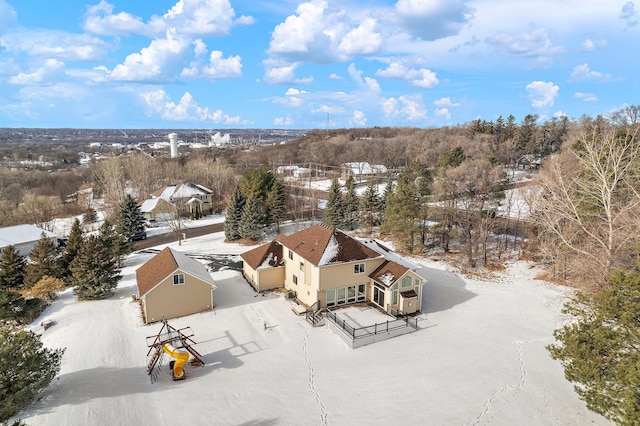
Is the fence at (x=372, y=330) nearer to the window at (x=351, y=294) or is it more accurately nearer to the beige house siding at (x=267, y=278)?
the window at (x=351, y=294)

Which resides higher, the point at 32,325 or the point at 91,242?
the point at 91,242

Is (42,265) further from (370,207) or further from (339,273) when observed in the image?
(370,207)

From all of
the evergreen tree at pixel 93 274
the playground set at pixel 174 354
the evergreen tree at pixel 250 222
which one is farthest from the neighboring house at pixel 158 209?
the playground set at pixel 174 354

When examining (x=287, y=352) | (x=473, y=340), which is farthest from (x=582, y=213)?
(x=287, y=352)

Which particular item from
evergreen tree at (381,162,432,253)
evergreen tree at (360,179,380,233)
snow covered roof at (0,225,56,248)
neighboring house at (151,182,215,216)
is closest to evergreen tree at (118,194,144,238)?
snow covered roof at (0,225,56,248)

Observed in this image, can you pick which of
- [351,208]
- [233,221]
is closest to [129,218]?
[233,221]

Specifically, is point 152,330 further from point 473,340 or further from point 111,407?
point 473,340
